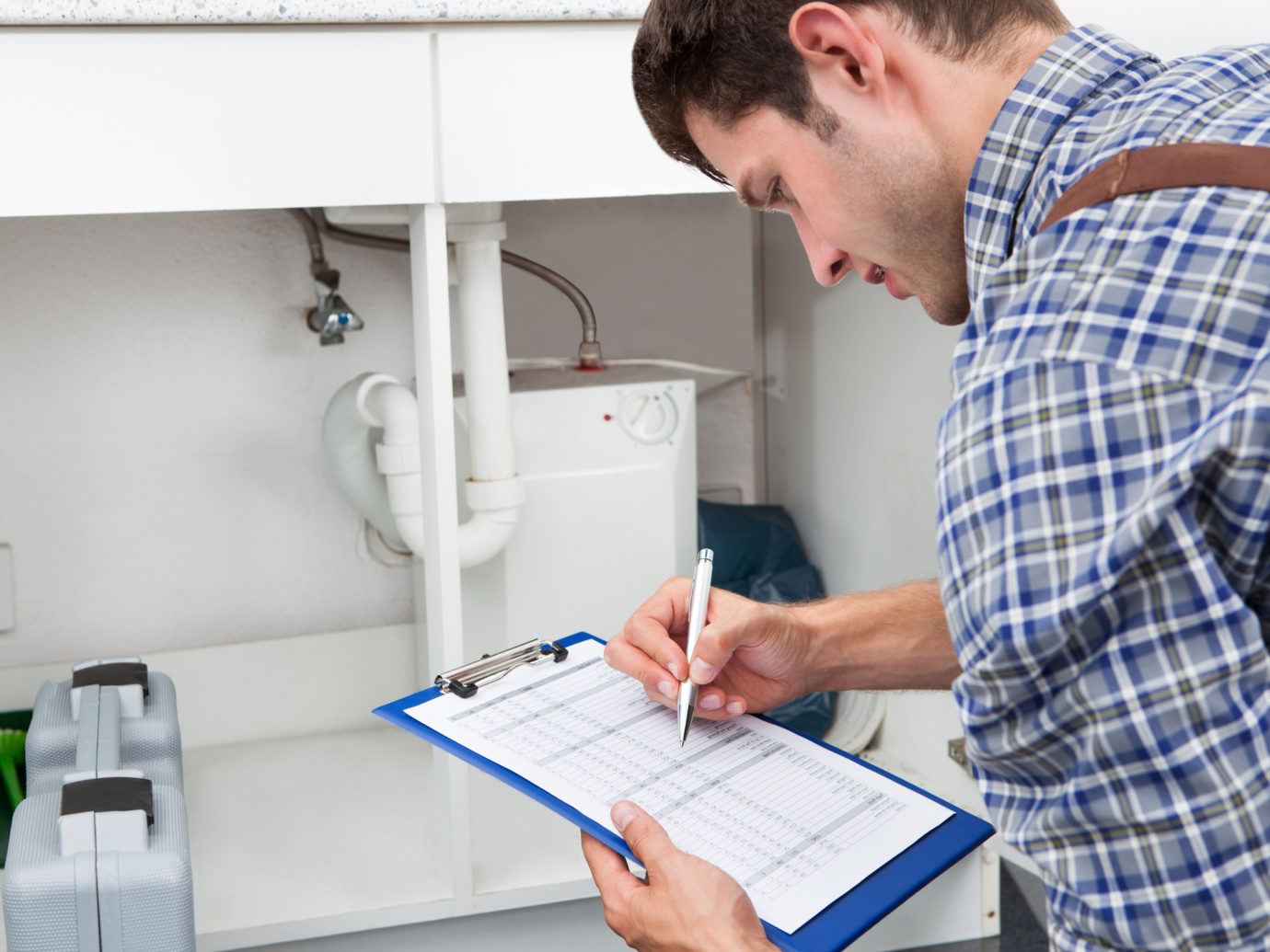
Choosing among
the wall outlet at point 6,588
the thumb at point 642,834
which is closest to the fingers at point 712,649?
the thumb at point 642,834

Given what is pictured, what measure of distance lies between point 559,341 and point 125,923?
987 mm

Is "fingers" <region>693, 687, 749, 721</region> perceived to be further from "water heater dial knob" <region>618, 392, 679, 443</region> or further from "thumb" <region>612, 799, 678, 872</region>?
"water heater dial knob" <region>618, 392, 679, 443</region>

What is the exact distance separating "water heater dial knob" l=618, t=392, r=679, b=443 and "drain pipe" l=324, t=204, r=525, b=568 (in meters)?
0.15

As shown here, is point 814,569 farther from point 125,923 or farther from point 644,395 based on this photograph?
point 125,923

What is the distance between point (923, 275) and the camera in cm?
75

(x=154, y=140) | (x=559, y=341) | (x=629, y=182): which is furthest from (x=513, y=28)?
(x=559, y=341)

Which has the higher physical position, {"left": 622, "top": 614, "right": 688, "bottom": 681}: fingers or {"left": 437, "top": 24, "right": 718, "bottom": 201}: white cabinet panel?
{"left": 437, "top": 24, "right": 718, "bottom": 201}: white cabinet panel

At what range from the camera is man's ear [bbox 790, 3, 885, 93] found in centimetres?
64

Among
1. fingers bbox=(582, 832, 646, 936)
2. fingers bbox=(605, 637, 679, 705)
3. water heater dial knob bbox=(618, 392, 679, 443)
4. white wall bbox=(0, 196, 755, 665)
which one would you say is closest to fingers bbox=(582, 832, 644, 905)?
fingers bbox=(582, 832, 646, 936)

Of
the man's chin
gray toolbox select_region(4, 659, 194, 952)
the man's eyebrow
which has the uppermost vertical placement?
the man's eyebrow

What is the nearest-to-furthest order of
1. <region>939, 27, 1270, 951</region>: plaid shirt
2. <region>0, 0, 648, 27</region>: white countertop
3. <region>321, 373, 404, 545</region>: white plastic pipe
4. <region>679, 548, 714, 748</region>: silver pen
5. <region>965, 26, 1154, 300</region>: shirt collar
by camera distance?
<region>939, 27, 1270, 951</region>: plaid shirt, <region>965, 26, 1154, 300</region>: shirt collar, <region>679, 548, 714, 748</region>: silver pen, <region>0, 0, 648, 27</region>: white countertop, <region>321, 373, 404, 545</region>: white plastic pipe

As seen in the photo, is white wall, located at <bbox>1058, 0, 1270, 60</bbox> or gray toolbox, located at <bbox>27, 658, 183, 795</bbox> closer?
gray toolbox, located at <bbox>27, 658, 183, 795</bbox>

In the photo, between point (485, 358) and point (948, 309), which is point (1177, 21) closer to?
point (948, 309)

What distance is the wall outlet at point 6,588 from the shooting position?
156cm
